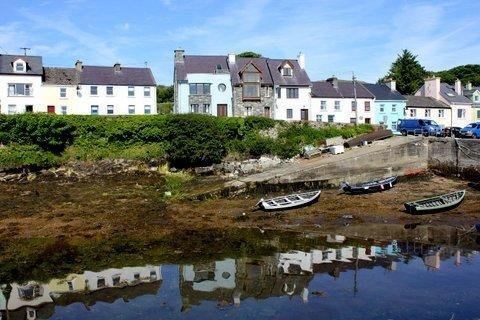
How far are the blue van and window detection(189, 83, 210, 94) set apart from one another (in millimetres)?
22963

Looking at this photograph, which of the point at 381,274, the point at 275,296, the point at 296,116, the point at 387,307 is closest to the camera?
the point at 387,307

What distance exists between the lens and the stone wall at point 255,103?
190 feet

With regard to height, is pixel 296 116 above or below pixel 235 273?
above

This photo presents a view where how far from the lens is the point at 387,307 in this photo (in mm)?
18484

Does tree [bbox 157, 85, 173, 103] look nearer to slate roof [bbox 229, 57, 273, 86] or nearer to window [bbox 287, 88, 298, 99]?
slate roof [bbox 229, 57, 273, 86]

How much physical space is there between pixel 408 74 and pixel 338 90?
3105 cm

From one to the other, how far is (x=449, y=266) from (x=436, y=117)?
1998 inches

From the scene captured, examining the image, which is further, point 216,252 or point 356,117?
point 356,117

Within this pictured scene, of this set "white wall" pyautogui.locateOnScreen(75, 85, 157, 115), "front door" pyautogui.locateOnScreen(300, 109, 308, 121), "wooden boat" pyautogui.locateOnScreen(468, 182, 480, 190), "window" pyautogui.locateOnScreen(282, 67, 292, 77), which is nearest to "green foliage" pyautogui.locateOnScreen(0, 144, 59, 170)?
"white wall" pyautogui.locateOnScreen(75, 85, 157, 115)

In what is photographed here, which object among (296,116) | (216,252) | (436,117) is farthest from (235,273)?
(436,117)

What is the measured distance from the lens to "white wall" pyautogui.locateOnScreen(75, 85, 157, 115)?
57781 mm

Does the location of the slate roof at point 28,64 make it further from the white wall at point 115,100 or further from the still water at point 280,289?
the still water at point 280,289

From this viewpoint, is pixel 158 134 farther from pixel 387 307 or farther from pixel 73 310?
pixel 387 307

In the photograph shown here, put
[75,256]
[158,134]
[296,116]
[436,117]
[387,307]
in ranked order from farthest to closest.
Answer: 1. [436,117]
2. [296,116]
3. [158,134]
4. [75,256]
5. [387,307]
